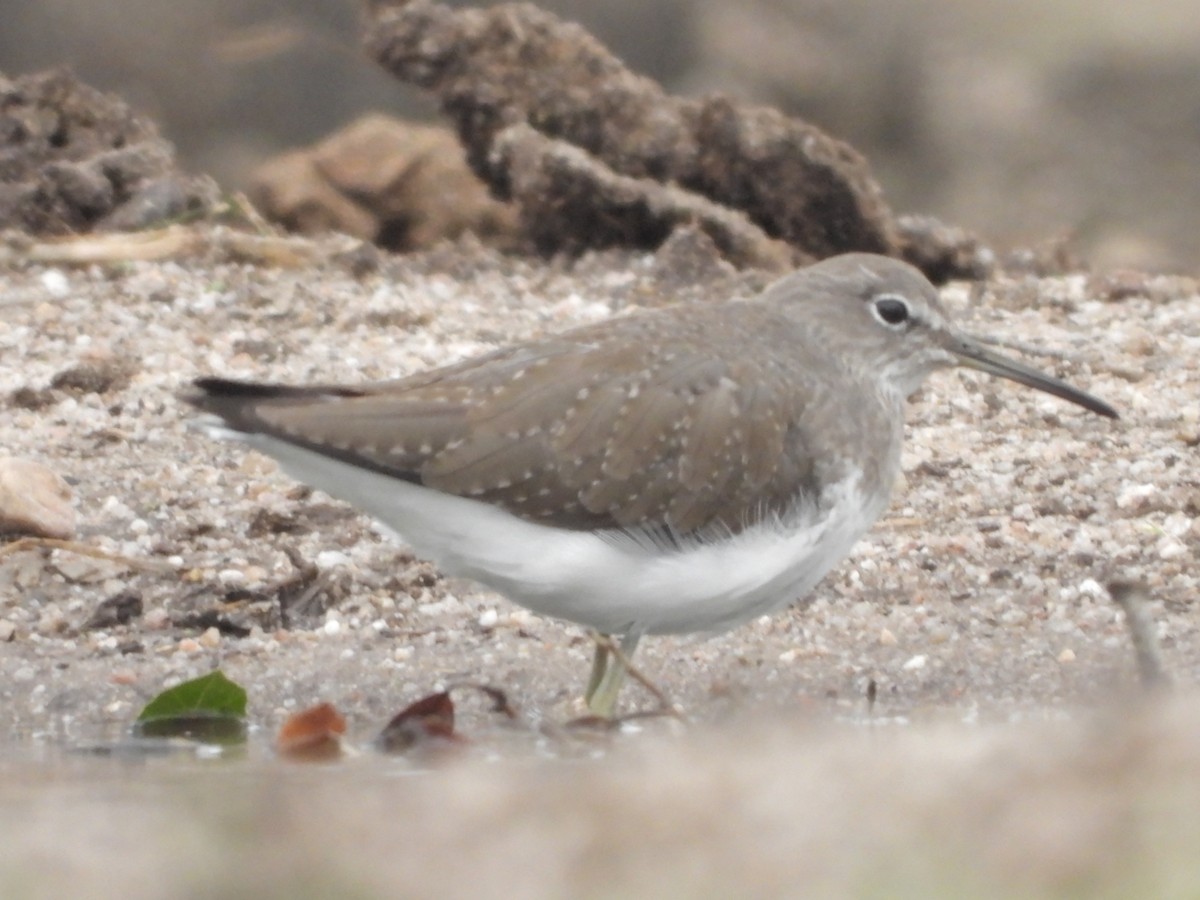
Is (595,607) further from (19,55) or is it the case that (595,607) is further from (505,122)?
(19,55)

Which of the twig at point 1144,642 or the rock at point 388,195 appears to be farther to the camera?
the rock at point 388,195

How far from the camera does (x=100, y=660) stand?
677cm

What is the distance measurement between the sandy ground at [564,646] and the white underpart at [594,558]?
0.94 feet

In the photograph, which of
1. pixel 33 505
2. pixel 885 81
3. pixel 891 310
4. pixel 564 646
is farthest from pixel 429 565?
pixel 885 81

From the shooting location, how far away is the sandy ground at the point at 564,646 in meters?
4.05

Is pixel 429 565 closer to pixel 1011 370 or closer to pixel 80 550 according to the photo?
pixel 80 550

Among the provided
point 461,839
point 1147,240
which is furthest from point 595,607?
point 1147,240

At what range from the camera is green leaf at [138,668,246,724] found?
6188 mm

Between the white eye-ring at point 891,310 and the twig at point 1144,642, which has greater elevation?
the white eye-ring at point 891,310

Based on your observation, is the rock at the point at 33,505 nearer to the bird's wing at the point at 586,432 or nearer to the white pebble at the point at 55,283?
the bird's wing at the point at 586,432

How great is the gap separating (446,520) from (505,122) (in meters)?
4.80

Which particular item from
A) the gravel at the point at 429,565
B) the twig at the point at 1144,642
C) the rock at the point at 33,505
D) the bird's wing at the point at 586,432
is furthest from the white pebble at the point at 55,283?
the twig at the point at 1144,642

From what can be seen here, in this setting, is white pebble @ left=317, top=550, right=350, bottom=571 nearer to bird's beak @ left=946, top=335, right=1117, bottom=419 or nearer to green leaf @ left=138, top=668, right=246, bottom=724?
green leaf @ left=138, top=668, right=246, bottom=724

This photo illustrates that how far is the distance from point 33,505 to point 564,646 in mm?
1760
